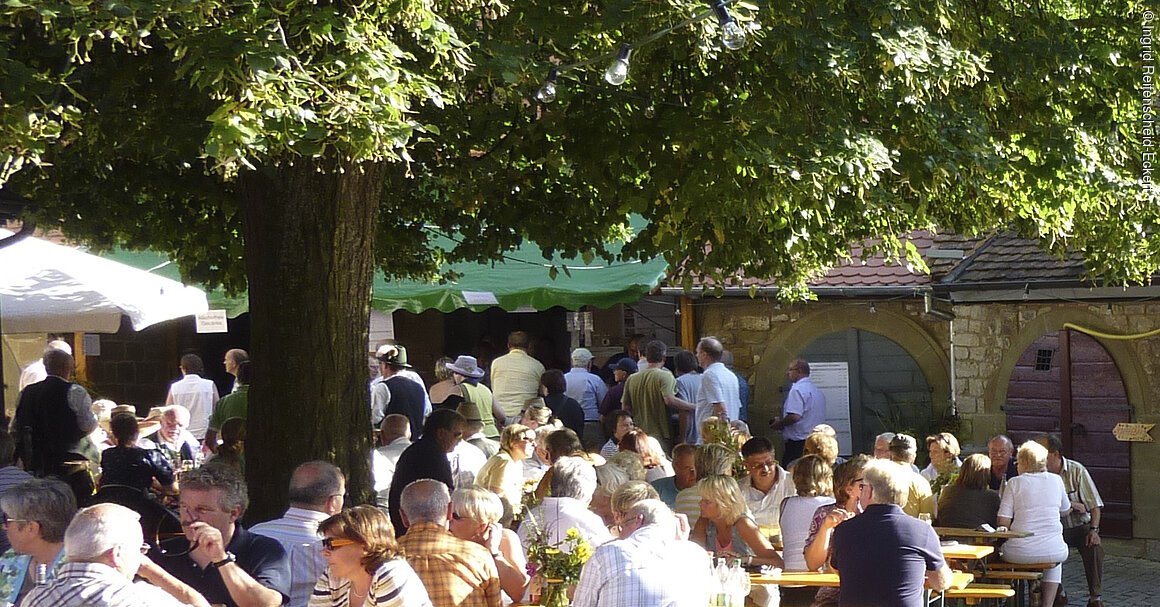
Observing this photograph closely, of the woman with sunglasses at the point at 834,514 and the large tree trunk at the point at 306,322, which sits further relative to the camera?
the woman with sunglasses at the point at 834,514

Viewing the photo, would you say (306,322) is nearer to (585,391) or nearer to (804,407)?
(585,391)

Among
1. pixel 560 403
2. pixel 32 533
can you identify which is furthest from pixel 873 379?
pixel 32 533

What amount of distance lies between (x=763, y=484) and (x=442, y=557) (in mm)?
3655

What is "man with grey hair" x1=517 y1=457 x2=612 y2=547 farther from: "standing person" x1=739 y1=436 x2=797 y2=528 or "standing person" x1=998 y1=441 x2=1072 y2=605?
"standing person" x1=998 y1=441 x2=1072 y2=605

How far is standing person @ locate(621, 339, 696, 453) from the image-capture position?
12938 millimetres

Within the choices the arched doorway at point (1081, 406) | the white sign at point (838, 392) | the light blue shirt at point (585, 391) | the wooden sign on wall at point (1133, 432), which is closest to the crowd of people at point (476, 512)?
the light blue shirt at point (585, 391)

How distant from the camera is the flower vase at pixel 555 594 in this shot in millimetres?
5957

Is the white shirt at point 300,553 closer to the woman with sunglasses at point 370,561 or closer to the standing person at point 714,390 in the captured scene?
the woman with sunglasses at point 370,561

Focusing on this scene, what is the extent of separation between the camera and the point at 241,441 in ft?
29.2

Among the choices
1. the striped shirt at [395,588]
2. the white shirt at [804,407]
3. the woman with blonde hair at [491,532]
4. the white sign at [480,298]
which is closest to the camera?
the striped shirt at [395,588]

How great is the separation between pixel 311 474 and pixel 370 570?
127 centimetres

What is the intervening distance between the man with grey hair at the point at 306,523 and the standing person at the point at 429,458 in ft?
6.46

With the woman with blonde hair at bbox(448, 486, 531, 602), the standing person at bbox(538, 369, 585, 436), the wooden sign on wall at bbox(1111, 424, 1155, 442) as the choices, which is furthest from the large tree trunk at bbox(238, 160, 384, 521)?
the wooden sign on wall at bbox(1111, 424, 1155, 442)

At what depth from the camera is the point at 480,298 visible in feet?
46.6
